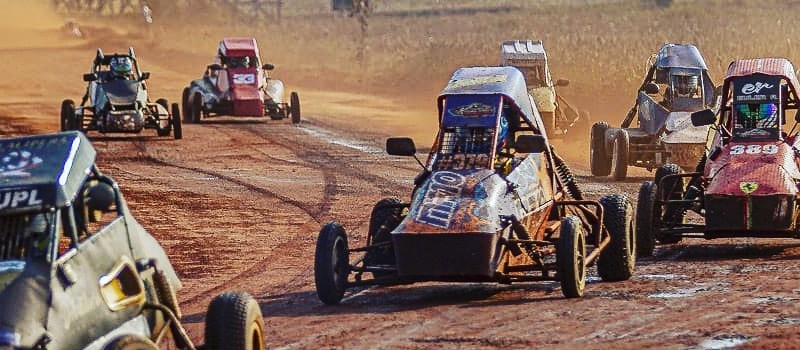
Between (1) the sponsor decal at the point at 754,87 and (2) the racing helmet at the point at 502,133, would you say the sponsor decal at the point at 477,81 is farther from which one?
(1) the sponsor decal at the point at 754,87

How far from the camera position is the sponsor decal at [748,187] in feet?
46.6

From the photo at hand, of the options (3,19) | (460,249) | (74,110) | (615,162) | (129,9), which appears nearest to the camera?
(460,249)

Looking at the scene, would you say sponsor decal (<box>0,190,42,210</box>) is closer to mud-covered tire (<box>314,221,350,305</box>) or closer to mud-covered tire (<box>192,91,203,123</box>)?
mud-covered tire (<box>314,221,350,305</box>)

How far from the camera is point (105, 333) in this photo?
7.28 metres

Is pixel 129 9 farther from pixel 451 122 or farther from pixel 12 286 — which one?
pixel 12 286

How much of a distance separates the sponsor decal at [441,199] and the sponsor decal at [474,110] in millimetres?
715

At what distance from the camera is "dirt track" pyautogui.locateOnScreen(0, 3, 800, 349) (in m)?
10.2

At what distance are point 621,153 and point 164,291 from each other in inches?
635

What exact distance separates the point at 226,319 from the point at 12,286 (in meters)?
1.28

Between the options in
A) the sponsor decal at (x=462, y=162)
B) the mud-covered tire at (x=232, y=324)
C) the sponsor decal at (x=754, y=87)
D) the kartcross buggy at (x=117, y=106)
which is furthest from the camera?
the kartcross buggy at (x=117, y=106)

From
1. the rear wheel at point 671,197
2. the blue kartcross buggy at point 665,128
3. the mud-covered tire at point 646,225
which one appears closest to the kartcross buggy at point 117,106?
the blue kartcross buggy at point 665,128

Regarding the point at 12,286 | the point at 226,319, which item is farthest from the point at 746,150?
the point at 12,286

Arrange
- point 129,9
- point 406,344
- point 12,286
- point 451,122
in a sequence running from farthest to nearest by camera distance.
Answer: point 129,9 < point 451,122 < point 406,344 < point 12,286

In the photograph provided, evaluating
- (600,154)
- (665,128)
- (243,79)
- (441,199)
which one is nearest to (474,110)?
(441,199)
